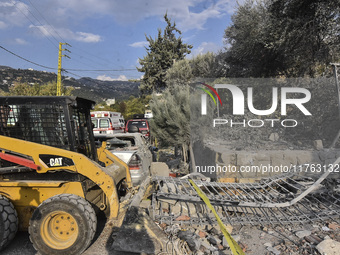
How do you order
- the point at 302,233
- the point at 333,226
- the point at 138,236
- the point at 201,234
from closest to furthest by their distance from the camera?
the point at 138,236, the point at 201,234, the point at 302,233, the point at 333,226

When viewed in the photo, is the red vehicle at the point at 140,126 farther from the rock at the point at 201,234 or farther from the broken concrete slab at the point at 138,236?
the broken concrete slab at the point at 138,236

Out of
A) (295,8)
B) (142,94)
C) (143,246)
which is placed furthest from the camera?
(142,94)

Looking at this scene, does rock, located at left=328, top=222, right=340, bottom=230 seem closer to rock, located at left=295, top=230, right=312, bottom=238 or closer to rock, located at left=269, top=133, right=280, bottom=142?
rock, located at left=295, top=230, right=312, bottom=238

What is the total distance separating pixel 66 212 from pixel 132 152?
263 cm

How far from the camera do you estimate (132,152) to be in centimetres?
582

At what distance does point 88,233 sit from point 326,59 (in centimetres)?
1036

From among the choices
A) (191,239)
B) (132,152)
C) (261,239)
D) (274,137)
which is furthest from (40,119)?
(274,137)

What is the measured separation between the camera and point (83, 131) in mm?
4449

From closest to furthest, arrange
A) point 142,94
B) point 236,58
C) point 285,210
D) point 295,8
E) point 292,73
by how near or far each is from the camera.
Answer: point 285,210, point 295,8, point 292,73, point 236,58, point 142,94

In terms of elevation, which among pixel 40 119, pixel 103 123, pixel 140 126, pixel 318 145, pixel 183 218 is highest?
pixel 40 119

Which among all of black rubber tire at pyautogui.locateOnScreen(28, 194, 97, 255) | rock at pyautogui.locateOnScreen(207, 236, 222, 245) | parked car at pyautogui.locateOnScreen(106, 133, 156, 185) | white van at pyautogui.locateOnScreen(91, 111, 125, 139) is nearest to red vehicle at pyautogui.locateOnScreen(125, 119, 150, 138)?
white van at pyautogui.locateOnScreen(91, 111, 125, 139)

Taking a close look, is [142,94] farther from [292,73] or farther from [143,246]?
[143,246]

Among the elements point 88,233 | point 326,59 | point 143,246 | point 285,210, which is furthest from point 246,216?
point 326,59

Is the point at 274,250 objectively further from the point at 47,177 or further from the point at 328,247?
the point at 47,177
